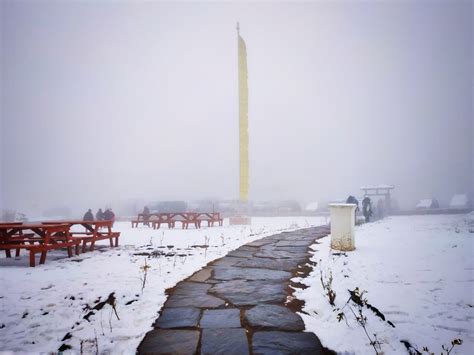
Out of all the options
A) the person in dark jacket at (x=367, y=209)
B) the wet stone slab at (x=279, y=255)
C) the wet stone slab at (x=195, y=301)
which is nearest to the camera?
the wet stone slab at (x=195, y=301)

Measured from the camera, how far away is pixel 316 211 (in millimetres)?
35500

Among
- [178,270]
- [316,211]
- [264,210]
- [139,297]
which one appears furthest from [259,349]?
[316,211]

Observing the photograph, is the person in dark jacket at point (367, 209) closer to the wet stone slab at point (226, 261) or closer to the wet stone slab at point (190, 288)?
the wet stone slab at point (226, 261)

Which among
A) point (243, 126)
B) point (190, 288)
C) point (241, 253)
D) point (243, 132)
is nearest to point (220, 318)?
point (190, 288)

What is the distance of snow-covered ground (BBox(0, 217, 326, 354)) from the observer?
259 centimetres

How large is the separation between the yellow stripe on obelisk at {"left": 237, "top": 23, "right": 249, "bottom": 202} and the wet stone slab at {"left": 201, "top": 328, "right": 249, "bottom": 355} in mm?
25434

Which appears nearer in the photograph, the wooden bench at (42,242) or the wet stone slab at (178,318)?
the wet stone slab at (178,318)

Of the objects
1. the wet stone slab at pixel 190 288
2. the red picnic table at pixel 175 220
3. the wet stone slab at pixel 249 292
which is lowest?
the wet stone slab at pixel 190 288

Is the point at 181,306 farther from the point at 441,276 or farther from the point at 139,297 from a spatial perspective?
the point at 441,276

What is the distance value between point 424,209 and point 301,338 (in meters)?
36.1

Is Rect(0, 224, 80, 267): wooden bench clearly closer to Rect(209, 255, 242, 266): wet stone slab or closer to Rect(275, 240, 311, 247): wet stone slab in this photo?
Rect(209, 255, 242, 266): wet stone slab

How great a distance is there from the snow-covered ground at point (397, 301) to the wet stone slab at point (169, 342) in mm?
1198

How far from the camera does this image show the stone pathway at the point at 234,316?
2340 millimetres

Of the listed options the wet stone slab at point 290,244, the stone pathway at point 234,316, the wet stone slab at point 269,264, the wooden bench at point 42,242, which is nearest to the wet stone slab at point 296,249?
the wet stone slab at point 290,244
